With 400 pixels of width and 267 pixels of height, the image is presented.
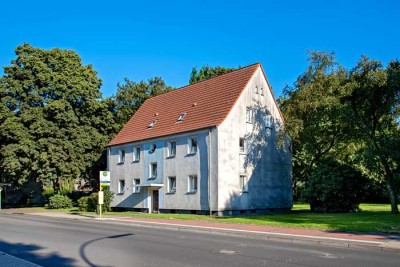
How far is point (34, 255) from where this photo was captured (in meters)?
12.0

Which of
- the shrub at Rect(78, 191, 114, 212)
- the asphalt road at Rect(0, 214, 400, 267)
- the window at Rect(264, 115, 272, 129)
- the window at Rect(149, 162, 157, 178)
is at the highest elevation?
the window at Rect(264, 115, 272, 129)

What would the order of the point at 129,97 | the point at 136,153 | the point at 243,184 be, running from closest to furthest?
the point at 243,184 → the point at 136,153 → the point at 129,97

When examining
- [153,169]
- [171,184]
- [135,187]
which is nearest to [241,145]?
[171,184]

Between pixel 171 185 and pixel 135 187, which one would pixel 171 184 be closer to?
pixel 171 185

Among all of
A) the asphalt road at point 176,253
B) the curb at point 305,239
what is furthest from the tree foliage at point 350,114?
the asphalt road at point 176,253

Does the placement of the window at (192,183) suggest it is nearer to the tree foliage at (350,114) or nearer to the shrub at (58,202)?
the tree foliage at (350,114)

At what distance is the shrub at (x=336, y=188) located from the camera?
102ft

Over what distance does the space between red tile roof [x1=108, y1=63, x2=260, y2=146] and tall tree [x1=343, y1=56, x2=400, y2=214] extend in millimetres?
8460

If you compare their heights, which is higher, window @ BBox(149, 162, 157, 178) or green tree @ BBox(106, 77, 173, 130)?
green tree @ BBox(106, 77, 173, 130)

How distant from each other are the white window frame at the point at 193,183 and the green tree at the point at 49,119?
16.4 meters

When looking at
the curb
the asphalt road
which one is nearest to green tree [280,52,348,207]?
the curb

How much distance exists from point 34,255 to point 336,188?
2316 centimetres

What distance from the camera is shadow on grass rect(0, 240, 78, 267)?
34.8 feet

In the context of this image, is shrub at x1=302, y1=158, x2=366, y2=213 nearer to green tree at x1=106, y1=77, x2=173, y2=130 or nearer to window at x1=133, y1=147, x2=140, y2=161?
window at x1=133, y1=147, x2=140, y2=161
